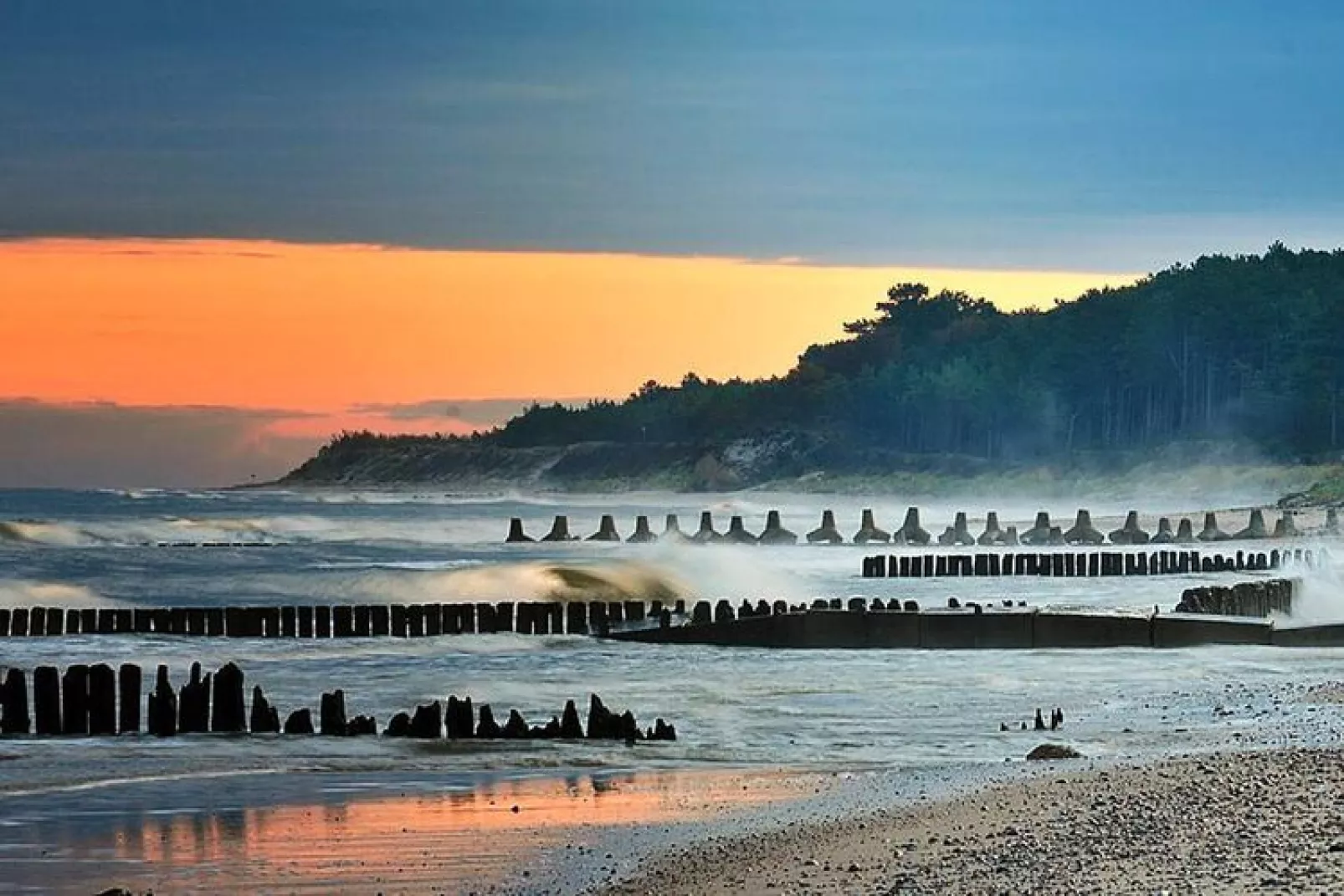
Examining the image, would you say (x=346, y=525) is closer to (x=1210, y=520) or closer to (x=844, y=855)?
(x=1210, y=520)

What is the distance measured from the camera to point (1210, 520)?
74562mm

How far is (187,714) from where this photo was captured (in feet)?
68.1

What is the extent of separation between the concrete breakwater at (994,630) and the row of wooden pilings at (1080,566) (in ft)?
65.5

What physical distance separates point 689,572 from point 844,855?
3883 cm

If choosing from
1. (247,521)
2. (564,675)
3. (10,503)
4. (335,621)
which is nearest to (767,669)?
(564,675)

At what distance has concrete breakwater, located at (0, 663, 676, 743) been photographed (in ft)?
65.8

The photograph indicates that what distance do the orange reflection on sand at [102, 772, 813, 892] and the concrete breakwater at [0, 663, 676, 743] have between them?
8.79ft

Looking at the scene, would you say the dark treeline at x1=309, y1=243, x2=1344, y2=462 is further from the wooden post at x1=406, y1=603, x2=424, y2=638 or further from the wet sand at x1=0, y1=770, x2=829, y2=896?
the wet sand at x1=0, y1=770, x2=829, y2=896

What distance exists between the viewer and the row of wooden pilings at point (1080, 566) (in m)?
51.0

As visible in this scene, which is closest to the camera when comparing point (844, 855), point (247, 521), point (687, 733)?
point (844, 855)

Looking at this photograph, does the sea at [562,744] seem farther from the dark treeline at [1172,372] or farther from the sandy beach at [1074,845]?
the dark treeline at [1172,372]

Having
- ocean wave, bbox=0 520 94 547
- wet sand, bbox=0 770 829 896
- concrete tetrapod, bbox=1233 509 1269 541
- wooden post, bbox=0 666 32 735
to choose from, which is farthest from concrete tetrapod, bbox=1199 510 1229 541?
wet sand, bbox=0 770 829 896

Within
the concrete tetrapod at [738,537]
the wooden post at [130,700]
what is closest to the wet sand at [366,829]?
the wooden post at [130,700]

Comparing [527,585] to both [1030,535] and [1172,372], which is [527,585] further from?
[1172,372]
